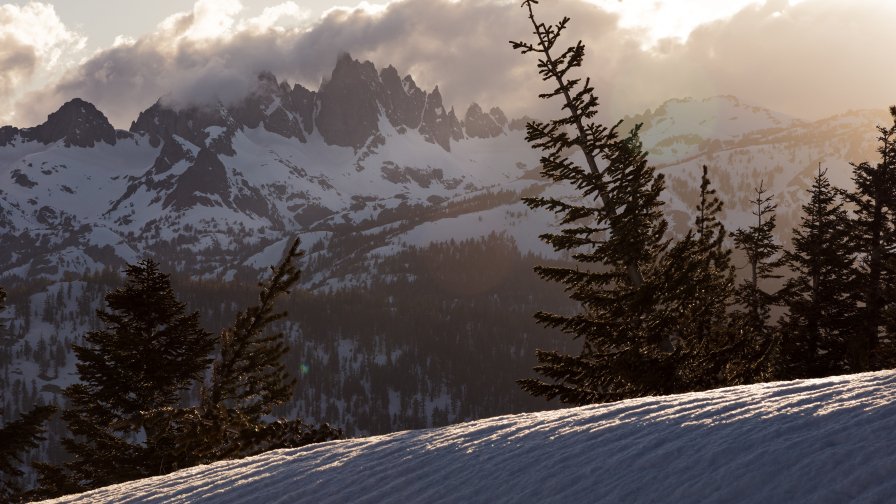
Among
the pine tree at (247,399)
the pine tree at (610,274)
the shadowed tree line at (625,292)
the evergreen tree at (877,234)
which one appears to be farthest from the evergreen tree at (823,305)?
the pine tree at (247,399)

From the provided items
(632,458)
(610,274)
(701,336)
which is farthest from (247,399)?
(632,458)

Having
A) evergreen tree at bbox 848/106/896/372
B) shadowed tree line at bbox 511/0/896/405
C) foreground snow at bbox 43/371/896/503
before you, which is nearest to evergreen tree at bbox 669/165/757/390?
shadowed tree line at bbox 511/0/896/405

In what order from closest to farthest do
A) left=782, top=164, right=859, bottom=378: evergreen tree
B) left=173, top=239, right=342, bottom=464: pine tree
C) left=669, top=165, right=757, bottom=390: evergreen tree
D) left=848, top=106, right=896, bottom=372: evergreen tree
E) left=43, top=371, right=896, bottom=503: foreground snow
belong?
left=43, top=371, right=896, bottom=503: foreground snow, left=173, top=239, right=342, bottom=464: pine tree, left=669, top=165, right=757, bottom=390: evergreen tree, left=848, top=106, right=896, bottom=372: evergreen tree, left=782, top=164, right=859, bottom=378: evergreen tree

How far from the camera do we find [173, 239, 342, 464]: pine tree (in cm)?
1175

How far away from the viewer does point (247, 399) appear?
1823 cm

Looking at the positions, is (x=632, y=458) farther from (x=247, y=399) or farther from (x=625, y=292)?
(x=247, y=399)

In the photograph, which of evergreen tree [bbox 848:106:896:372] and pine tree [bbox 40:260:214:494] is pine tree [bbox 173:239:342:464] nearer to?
pine tree [bbox 40:260:214:494]

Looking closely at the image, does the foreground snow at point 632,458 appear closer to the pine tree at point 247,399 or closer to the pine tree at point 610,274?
the pine tree at point 247,399

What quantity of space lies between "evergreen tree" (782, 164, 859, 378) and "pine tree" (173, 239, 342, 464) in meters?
21.1

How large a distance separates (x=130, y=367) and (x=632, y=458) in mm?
18188

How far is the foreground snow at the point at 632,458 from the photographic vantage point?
144 inches

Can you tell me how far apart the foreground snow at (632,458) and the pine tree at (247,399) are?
4.49m

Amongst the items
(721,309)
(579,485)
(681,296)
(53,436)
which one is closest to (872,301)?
(721,309)

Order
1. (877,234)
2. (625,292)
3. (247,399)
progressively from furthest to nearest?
(877,234), (247,399), (625,292)
